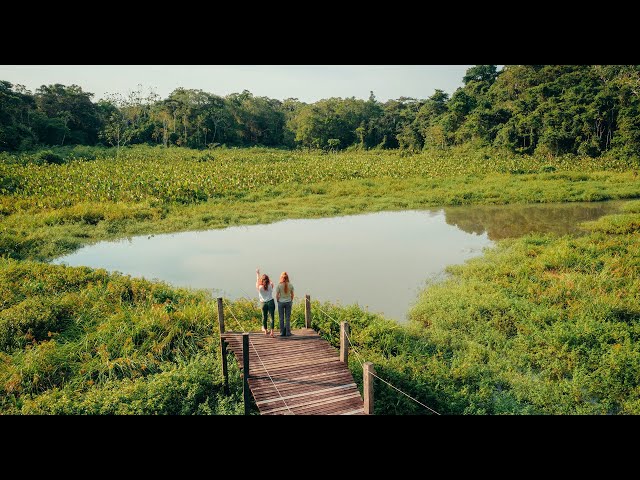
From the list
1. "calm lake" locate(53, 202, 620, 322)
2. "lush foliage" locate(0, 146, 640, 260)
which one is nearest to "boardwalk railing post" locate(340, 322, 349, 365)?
"calm lake" locate(53, 202, 620, 322)

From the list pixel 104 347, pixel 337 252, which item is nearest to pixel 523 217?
pixel 337 252

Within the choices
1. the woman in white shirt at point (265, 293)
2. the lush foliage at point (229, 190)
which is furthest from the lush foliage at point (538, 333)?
the lush foliage at point (229, 190)

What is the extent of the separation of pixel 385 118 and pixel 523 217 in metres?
35.4

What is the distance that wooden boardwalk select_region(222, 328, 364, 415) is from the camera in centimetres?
506

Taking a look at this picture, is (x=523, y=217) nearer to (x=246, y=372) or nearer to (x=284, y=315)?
(x=284, y=315)

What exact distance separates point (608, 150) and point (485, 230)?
67.1ft

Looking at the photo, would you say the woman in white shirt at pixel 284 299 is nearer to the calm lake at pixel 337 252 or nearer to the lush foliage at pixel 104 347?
the lush foliage at pixel 104 347

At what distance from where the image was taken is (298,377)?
18.1 ft

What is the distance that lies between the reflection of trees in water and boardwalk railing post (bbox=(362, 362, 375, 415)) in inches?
455

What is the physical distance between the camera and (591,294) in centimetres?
892
